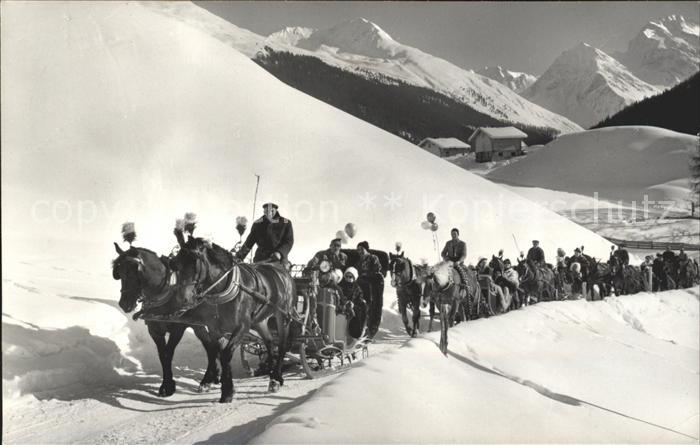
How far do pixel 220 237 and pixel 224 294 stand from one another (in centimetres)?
1635

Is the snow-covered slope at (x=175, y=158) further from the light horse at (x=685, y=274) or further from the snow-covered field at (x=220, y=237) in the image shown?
the light horse at (x=685, y=274)

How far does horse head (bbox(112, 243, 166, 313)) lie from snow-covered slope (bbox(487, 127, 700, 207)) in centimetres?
6659

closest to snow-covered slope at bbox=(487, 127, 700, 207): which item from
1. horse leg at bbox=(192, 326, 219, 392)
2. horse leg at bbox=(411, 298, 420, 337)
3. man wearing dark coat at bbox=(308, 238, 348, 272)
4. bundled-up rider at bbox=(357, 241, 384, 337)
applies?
horse leg at bbox=(411, 298, 420, 337)

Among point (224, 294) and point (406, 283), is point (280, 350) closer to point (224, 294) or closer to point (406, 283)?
point (224, 294)

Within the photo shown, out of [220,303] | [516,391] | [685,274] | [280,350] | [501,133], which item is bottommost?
[516,391]

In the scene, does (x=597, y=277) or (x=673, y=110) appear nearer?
(x=597, y=277)

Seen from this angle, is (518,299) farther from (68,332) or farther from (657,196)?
(657,196)

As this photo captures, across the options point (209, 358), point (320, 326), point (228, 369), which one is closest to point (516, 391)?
point (228, 369)

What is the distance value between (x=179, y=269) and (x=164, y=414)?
1605mm

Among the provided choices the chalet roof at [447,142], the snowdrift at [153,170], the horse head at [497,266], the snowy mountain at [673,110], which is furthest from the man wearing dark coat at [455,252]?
the chalet roof at [447,142]

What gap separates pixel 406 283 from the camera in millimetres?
12625

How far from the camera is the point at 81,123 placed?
A: 24703 millimetres

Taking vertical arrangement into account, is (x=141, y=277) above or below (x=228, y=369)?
above

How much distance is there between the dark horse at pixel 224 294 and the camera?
21.7 ft
